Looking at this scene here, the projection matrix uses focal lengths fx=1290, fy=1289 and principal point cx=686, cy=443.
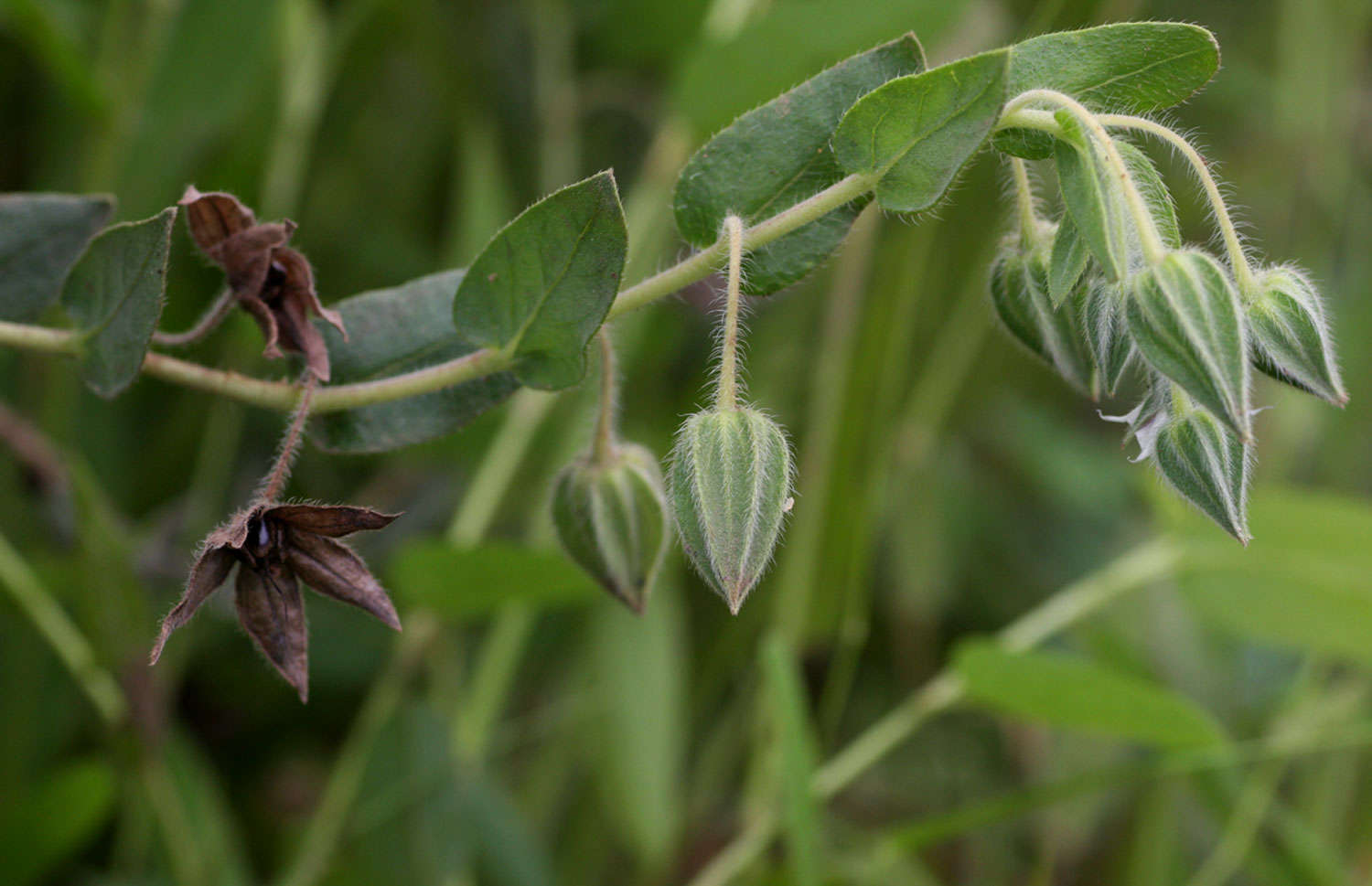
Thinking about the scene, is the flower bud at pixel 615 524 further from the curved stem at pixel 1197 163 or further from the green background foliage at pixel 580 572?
the curved stem at pixel 1197 163

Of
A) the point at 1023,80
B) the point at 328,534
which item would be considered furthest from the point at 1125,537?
the point at 328,534

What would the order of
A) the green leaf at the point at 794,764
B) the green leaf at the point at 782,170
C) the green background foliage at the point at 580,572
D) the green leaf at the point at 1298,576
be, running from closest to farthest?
the green leaf at the point at 782,170 < the green leaf at the point at 794,764 < the green background foliage at the point at 580,572 < the green leaf at the point at 1298,576

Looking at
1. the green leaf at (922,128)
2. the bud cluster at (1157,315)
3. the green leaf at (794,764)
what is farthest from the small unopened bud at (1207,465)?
A: the green leaf at (794,764)

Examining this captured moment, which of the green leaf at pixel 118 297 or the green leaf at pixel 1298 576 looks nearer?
the green leaf at pixel 118 297

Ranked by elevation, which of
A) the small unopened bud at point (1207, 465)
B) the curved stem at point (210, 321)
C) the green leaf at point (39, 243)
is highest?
the green leaf at point (39, 243)

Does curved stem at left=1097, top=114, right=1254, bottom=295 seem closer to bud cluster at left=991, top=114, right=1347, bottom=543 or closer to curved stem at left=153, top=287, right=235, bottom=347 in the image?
bud cluster at left=991, top=114, right=1347, bottom=543

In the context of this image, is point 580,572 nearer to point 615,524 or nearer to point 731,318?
point 615,524
